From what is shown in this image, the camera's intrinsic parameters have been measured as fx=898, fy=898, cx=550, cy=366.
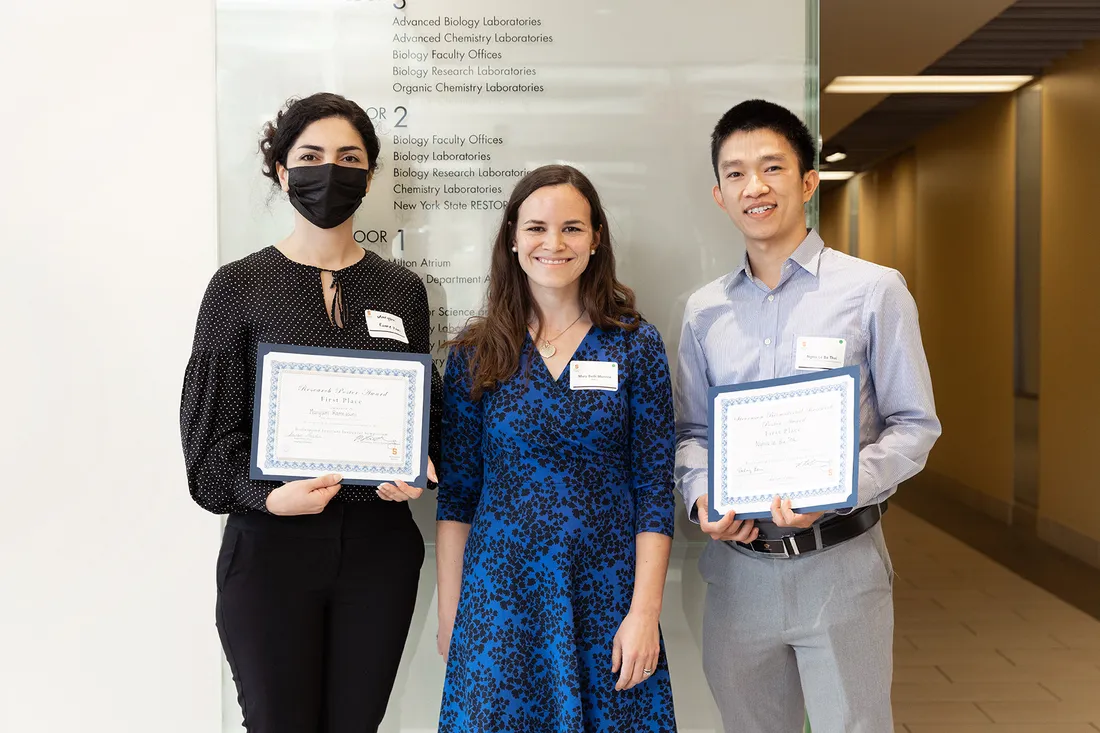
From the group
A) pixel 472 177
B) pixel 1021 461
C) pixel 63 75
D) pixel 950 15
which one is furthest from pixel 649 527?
pixel 1021 461

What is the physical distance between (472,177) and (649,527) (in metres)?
1.22

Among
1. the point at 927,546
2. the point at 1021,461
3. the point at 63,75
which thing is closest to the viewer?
the point at 63,75

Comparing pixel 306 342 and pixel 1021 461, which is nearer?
pixel 306 342

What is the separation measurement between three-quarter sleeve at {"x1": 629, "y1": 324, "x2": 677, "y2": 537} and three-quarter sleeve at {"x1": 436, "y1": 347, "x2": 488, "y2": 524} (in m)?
0.35

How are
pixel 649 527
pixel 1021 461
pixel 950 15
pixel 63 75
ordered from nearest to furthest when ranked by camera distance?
pixel 649 527 → pixel 63 75 → pixel 950 15 → pixel 1021 461

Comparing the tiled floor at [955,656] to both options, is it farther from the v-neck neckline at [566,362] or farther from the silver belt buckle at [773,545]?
the v-neck neckline at [566,362]

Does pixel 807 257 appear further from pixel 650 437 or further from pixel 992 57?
pixel 992 57

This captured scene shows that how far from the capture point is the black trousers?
197cm

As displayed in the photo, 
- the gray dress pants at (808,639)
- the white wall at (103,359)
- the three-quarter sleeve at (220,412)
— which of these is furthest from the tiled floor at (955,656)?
the three-quarter sleeve at (220,412)

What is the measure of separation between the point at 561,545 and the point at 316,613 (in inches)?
22.9

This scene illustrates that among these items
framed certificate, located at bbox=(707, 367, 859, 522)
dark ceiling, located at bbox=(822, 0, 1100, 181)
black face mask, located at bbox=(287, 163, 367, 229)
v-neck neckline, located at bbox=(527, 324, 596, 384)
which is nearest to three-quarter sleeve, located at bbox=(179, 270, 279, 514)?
black face mask, located at bbox=(287, 163, 367, 229)

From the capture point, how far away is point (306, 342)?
2021 millimetres

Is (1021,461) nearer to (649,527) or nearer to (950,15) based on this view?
(950,15)

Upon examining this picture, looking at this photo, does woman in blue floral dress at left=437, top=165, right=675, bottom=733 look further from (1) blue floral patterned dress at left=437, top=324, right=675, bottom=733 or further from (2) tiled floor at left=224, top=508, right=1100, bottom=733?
(2) tiled floor at left=224, top=508, right=1100, bottom=733
